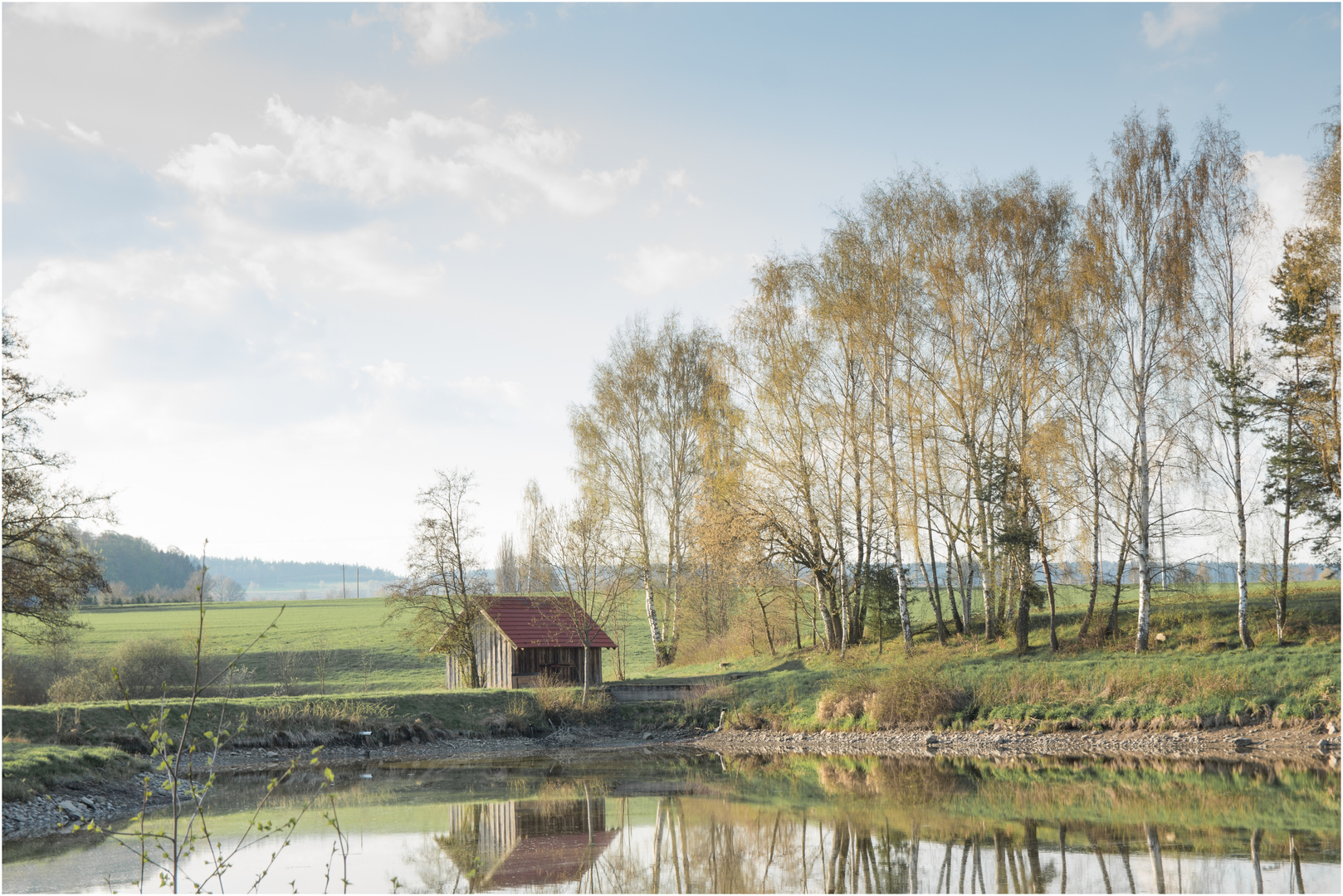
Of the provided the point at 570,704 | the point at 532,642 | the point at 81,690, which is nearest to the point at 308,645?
the point at 81,690

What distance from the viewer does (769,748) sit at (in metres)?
23.8

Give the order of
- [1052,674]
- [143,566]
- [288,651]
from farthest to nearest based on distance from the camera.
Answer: [143,566] < [288,651] < [1052,674]

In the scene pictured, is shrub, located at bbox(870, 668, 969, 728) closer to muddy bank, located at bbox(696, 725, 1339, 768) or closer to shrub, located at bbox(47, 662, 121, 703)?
muddy bank, located at bbox(696, 725, 1339, 768)

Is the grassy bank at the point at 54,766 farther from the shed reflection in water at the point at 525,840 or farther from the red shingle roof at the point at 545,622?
the red shingle roof at the point at 545,622

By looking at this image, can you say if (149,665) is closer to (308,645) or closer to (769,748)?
(308,645)

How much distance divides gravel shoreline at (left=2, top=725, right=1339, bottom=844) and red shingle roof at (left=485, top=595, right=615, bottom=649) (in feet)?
14.7

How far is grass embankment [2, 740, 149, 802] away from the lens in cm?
1553

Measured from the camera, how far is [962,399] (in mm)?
27625

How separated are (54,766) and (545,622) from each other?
59.2ft

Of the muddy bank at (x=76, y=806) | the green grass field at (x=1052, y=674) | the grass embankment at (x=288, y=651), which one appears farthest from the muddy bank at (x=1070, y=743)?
the grass embankment at (x=288, y=651)

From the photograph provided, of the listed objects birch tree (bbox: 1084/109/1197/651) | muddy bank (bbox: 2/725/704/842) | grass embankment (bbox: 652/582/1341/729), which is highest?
birch tree (bbox: 1084/109/1197/651)

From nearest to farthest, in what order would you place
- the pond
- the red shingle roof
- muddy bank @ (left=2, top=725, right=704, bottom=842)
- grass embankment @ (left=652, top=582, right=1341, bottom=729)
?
the pond, muddy bank @ (left=2, top=725, right=704, bottom=842), grass embankment @ (left=652, top=582, right=1341, bottom=729), the red shingle roof

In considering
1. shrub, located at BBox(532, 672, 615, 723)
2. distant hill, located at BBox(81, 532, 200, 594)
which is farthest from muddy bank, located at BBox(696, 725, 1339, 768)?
distant hill, located at BBox(81, 532, 200, 594)

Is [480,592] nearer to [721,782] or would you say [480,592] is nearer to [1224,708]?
[721,782]
